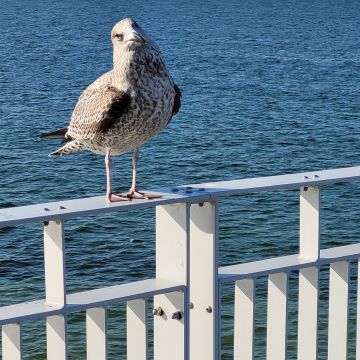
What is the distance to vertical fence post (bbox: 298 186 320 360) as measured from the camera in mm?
3584

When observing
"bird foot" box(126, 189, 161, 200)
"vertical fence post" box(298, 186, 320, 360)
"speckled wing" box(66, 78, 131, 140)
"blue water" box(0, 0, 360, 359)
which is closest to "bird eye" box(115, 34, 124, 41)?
"speckled wing" box(66, 78, 131, 140)

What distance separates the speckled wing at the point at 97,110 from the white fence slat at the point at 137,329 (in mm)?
844

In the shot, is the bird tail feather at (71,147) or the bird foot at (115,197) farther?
the bird tail feather at (71,147)

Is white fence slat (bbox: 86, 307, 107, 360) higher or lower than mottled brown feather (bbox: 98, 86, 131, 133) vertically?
lower

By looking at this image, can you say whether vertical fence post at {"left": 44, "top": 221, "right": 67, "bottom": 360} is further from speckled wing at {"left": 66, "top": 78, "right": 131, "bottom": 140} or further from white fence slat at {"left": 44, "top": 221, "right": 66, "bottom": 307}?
speckled wing at {"left": 66, "top": 78, "right": 131, "bottom": 140}

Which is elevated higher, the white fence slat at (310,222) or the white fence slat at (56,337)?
the white fence slat at (310,222)

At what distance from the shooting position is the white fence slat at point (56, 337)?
123 inches

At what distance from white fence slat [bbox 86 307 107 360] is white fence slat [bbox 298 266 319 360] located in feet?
2.55

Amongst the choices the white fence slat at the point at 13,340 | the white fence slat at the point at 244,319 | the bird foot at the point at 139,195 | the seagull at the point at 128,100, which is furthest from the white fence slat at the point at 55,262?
the white fence slat at the point at 244,319

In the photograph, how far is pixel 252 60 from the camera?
169 feet

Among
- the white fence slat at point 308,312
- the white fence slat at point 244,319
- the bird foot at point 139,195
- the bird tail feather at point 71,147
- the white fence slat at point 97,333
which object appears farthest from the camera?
the bird tail feather at point 71,147

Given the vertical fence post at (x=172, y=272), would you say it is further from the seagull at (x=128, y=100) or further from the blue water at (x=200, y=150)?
the blue water at (x=200, y=150)

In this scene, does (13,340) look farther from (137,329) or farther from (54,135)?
Result: (54,135)

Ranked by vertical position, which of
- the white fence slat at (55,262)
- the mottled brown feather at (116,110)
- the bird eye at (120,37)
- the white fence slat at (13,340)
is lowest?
the white fence slat at (13,340)
